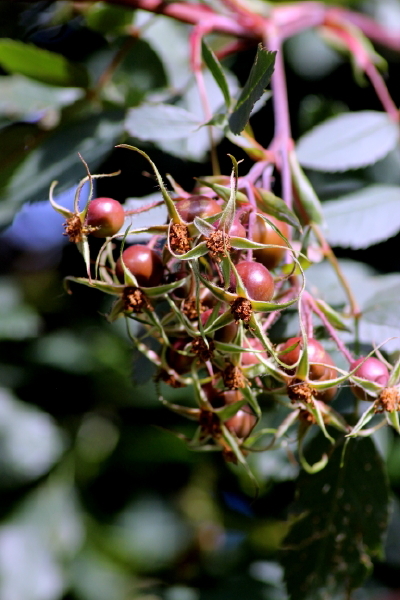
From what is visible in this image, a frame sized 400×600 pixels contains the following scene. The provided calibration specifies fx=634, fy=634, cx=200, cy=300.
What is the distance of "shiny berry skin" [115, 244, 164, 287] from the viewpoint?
81 centimetres

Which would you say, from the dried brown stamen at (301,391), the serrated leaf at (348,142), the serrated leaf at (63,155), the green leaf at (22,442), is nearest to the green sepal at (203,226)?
the dried brown stamen at (301,391)

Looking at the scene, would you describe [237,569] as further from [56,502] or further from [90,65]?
[90,65]

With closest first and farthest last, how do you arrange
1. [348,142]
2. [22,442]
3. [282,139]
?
[282,139] < [348,142] < [22,442]

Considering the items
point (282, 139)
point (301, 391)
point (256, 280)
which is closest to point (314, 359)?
point (301, 391)

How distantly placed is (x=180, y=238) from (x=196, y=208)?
0.04m

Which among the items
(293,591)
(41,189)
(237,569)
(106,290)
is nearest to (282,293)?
(106,290)

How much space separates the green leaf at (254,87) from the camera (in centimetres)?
81

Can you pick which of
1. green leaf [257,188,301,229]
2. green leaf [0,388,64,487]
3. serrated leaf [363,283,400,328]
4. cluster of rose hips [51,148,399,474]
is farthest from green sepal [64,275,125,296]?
green leaf [0,388,64,487]

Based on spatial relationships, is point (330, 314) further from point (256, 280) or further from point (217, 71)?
point (217, 71)

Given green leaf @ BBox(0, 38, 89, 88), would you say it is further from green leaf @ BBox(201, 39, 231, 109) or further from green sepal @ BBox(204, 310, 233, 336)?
green sepal @ BBox(204, 310, 233, 336)

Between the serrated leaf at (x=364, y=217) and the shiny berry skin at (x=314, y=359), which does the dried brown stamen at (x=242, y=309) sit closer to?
the shiny berry skin at (x=314, y=359)

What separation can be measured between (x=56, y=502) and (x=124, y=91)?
1155mm

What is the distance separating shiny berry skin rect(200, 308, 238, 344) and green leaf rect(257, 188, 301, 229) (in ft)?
0.51

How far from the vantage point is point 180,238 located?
0.77 metres
